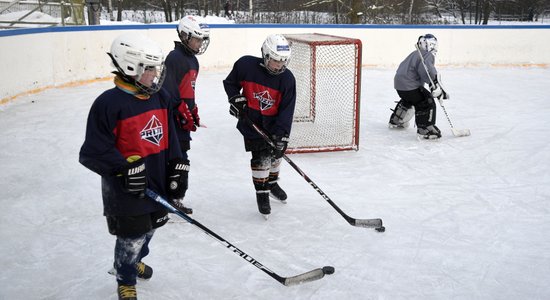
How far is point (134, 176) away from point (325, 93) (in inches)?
180

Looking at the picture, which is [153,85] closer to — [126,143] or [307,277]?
[126,143]

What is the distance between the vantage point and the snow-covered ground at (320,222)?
230 centimetres

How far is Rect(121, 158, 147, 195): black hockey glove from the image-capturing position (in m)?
1.77

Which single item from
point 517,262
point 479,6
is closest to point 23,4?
point 517,262

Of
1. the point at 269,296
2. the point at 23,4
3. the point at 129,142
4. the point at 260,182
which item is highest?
the point at 23,4

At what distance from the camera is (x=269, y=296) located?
7.20ft

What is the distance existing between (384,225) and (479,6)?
1965 cm

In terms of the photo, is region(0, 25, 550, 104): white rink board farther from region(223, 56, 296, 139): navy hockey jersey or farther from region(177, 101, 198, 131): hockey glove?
region(177, 101, 198, 131): hockey glove

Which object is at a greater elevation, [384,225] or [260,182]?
[260,182]

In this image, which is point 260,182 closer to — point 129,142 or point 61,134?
point 129,142

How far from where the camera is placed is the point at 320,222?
301 cm

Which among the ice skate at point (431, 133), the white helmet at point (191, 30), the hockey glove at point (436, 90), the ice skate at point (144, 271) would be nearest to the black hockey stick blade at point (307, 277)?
the ice skate at point (144, 271)

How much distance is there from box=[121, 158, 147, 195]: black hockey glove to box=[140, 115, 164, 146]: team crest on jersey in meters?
0.12

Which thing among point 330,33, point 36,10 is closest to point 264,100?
point 330,33
